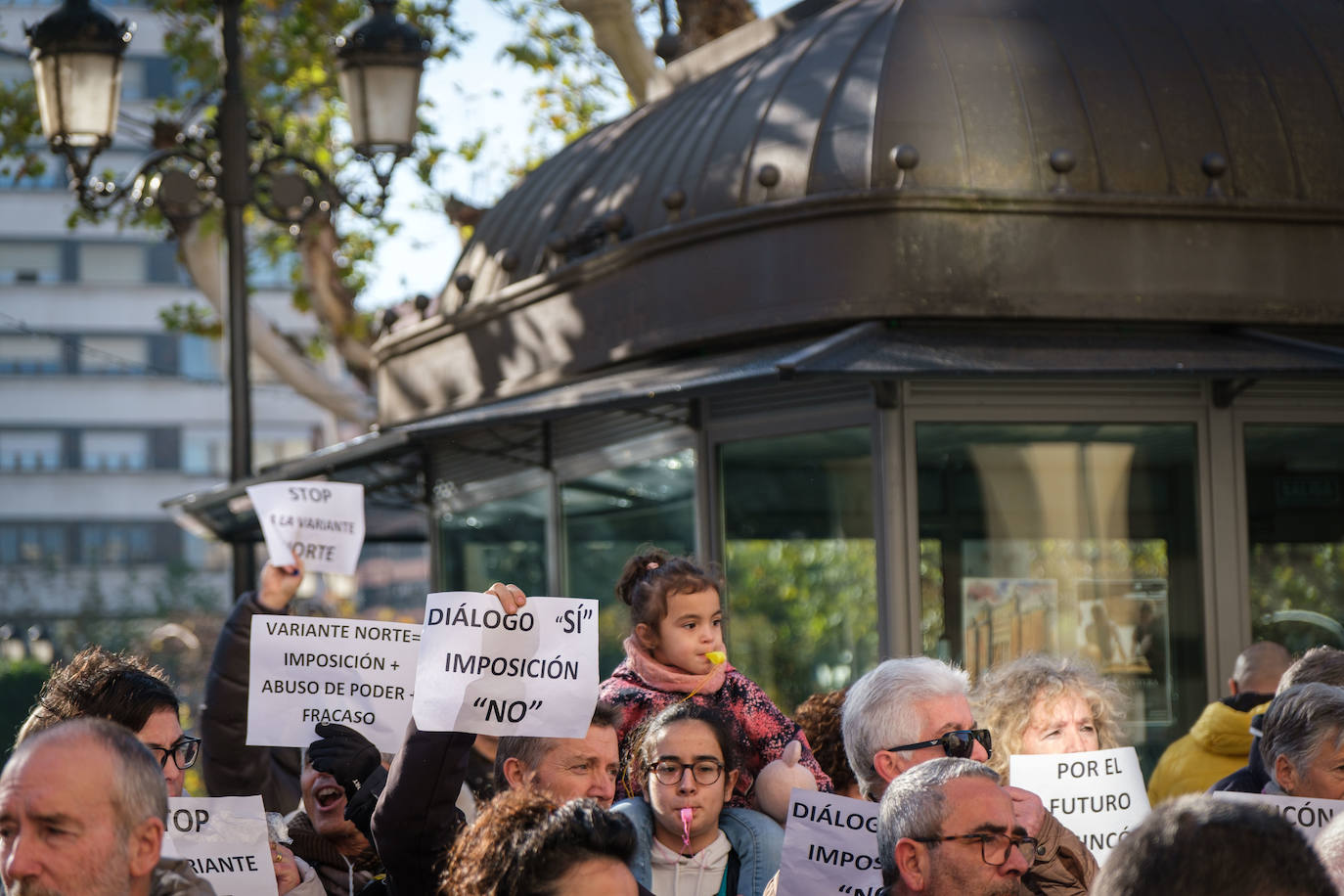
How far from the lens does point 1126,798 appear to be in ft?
17.9

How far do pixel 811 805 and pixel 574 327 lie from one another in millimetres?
6697

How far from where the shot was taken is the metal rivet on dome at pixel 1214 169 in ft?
31.6

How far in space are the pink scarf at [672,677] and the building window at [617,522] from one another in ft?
15.0

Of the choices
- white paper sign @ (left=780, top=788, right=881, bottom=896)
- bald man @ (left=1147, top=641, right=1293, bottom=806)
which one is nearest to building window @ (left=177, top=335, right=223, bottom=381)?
bald man @ (left=1147, top=641, right=1293, bottom=806)

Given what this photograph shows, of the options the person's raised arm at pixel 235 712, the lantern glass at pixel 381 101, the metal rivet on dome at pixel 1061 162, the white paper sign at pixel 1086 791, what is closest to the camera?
the white paper sign at pixel 1086 791

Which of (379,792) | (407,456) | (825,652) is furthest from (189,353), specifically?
(379,792)

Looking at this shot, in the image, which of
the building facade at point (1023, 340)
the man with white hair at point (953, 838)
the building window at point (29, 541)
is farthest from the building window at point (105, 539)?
the man with white hair at point (953, 838)

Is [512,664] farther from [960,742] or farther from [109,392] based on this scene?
[109,392]

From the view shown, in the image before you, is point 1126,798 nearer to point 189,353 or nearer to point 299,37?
point 299,37

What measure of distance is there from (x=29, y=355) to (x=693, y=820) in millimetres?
66047

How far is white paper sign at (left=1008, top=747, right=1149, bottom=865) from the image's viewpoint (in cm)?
538

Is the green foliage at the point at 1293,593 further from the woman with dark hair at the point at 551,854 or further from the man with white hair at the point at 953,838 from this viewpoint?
the woman with dark hair at the point at 551,854

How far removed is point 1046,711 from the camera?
5.80 meters

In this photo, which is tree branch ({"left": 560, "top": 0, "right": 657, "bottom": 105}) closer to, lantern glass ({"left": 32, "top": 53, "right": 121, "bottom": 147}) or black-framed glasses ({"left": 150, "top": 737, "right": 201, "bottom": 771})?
A: lantern glass ({"left": 32, "top": 53, "right": 121, "bottom": 147})
